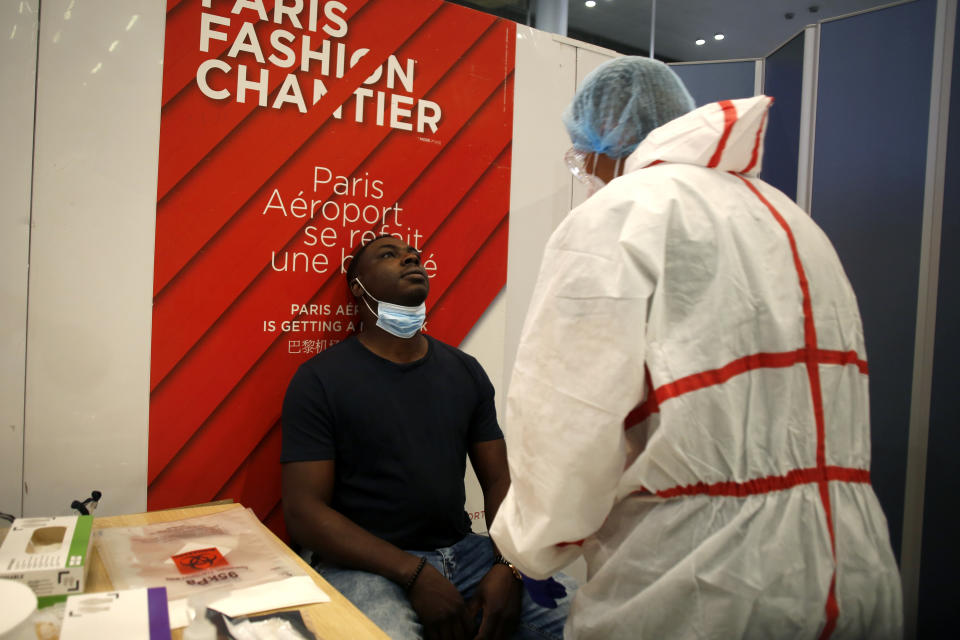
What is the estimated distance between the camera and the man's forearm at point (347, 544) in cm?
187

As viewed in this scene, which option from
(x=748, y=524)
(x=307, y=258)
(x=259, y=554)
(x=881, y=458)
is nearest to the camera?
(x=748, y=524)

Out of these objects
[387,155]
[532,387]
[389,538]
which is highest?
[387,155]

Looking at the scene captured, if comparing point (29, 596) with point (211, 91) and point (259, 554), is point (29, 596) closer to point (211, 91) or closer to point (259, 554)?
point (259, 554)

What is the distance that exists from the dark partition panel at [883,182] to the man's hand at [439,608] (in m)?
1.62

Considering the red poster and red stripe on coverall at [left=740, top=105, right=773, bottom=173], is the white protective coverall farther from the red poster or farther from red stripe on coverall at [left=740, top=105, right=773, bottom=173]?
the red poster

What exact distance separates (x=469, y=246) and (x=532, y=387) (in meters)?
1.42

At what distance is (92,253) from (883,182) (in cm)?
264

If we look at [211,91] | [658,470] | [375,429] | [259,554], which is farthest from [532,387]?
[211,91]

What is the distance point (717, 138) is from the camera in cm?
125

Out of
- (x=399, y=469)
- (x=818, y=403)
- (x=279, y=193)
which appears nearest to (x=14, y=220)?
(x=279, y=193)

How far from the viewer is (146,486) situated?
81.2 inches

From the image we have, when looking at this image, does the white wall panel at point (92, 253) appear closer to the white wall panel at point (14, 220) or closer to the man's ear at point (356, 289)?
the white wall panel at point (14, 220)

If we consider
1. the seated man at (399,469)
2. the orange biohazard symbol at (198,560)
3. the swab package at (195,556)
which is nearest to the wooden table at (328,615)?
the swab package at (195,556)

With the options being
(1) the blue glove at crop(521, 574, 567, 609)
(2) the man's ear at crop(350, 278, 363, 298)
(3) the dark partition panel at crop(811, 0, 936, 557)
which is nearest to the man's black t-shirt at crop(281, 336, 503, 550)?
(2) the man's ear at crop(350, 278, 363, 298)
